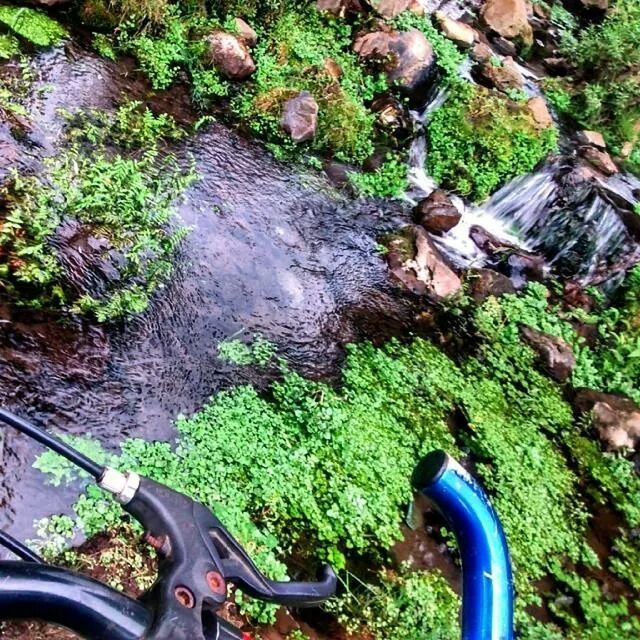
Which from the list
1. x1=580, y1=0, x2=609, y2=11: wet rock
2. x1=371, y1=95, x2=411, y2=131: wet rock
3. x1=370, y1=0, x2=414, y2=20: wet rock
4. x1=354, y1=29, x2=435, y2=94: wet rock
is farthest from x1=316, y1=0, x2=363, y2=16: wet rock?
x1=580, y1=0, x2=609, y2=11: wet rock

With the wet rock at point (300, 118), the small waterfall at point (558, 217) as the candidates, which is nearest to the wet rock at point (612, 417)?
the small waterfall at point (558, 217)

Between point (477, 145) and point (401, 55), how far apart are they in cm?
169

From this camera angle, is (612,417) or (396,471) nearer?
(396,471)

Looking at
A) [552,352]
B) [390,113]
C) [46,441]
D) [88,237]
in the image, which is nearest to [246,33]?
[390,113]

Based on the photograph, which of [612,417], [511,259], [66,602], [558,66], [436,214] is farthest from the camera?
[558,66]

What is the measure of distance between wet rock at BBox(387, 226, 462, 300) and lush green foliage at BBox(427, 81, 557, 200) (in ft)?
5.42

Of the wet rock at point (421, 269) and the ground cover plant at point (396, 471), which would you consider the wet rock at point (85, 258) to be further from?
the wet rock at point (421, 269)

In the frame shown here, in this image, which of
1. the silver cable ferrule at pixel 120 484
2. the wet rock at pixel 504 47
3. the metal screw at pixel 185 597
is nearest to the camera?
the metal screw at pixel 185 597

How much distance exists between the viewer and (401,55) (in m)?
8.25

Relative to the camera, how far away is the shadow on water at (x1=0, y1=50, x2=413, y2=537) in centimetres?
371

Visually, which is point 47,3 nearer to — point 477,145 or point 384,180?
point 384,180

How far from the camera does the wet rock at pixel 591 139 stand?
9359 mm

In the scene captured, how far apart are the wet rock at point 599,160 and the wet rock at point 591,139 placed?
0.20m

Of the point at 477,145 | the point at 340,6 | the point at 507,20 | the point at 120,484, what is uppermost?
the point at 507,20
